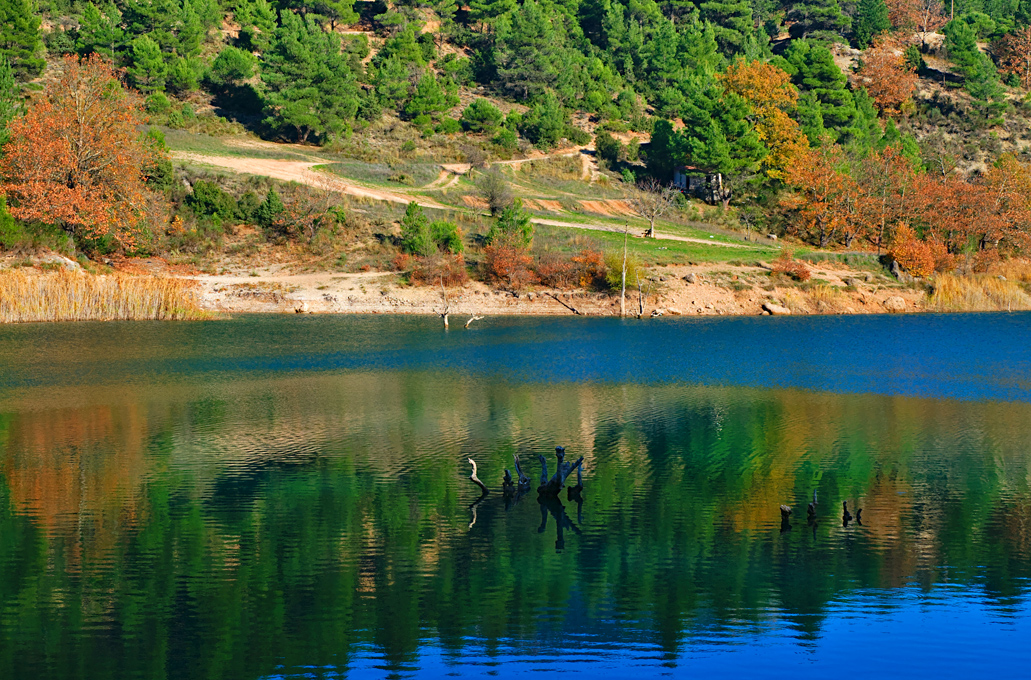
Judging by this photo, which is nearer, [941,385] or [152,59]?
[941,385]

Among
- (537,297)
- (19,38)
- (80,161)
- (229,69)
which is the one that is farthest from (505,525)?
(19,38)

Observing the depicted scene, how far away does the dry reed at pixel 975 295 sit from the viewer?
91.1 metres

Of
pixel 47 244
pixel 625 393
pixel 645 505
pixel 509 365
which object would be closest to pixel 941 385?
pixel 625 393

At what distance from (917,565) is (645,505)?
7.61 m

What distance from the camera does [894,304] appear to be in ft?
294

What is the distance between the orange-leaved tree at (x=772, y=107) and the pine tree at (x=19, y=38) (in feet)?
279

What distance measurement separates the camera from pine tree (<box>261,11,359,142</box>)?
12675 cm

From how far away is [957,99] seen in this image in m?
167

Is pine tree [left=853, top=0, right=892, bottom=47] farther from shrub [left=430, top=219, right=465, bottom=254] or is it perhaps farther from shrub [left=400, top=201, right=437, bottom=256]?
shrub [left=400, top=201, right=437, bottom=256]

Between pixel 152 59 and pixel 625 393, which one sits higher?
pixel 152 59

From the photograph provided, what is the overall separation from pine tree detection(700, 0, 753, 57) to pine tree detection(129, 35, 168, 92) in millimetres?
97594

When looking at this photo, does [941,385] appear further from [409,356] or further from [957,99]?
[957,99]

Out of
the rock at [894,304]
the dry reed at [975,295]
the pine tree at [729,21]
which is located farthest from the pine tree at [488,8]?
the rock at [894,304]

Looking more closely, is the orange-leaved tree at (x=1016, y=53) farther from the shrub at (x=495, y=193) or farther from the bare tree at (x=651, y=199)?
the shrub at (x=495, y=193)
